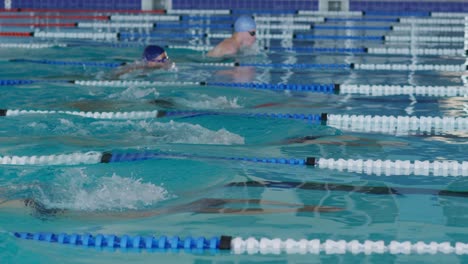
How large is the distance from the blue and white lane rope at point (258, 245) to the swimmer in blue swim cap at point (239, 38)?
20.0ft

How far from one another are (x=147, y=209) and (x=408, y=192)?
109 cm

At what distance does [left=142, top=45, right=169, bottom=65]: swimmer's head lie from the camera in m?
7.87

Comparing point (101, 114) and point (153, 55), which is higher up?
point (153, 55)

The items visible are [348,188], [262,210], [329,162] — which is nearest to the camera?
[262,210]

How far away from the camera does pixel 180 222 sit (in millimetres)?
3625

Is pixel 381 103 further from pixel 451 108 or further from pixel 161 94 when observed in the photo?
pixel 161 94

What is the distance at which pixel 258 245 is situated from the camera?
3275mm

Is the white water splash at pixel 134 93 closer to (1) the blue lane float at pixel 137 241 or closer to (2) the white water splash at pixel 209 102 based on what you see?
(2) the white water splash at pixel 209 102

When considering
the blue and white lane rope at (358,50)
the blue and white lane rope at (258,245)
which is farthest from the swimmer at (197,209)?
the blue and white lane rope at (358,50)

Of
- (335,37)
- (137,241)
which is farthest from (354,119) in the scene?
(335,37)

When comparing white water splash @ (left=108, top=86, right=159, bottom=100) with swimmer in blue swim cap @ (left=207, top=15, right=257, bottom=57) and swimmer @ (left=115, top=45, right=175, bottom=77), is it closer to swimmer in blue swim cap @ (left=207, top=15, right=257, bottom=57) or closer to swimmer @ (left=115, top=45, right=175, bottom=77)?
swimmer @ (left=115, top=45, right=175, bottom=77)

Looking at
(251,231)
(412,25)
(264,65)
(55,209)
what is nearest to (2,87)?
(264,65)

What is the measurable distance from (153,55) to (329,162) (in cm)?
352

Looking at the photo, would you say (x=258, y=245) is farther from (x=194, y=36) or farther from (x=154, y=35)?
(x=154, y=35)
